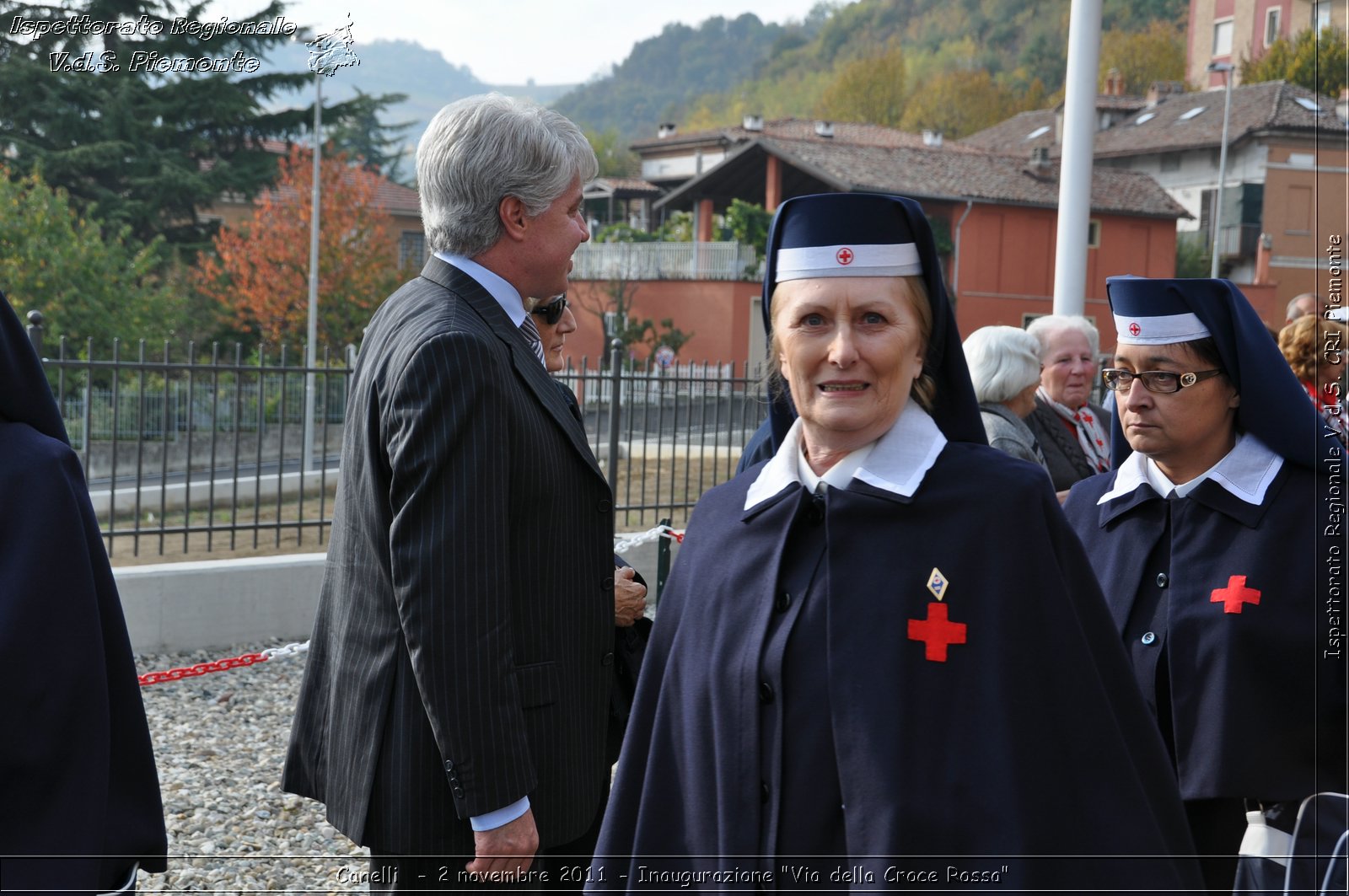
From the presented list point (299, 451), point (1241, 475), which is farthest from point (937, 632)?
point (299, 451)

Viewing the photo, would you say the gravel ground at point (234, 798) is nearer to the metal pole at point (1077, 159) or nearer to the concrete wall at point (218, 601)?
the concrete wall at point (218, 601)

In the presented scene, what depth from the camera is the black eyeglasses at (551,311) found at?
3.70m

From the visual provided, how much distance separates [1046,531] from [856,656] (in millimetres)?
358

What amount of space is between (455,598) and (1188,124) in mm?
57601

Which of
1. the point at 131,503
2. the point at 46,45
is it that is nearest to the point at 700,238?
the point at 46,45

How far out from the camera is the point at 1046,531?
6.48ft

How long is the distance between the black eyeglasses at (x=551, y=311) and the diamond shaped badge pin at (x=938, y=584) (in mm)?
1928

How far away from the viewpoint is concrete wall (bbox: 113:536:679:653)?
7.53 meters

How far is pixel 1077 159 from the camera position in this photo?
27.2 ft

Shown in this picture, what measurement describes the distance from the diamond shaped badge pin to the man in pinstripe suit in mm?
892

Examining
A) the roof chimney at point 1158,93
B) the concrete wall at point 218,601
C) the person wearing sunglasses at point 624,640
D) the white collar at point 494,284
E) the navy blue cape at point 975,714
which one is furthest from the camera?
the roof chimney at point 1158,93

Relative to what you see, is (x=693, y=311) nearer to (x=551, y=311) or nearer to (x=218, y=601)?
(x=218, y=601)

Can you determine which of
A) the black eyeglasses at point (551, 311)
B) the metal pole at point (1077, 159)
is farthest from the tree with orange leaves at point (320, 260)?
the black eyeglasses at point (551, 311)

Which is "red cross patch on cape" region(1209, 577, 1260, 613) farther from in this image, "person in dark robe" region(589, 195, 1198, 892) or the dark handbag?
the dark handbag
